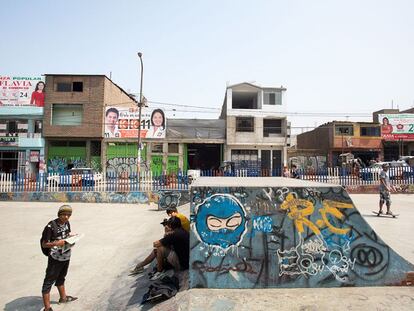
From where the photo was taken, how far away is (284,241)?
423 cm

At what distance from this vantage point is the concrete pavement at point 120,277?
12.2 feet

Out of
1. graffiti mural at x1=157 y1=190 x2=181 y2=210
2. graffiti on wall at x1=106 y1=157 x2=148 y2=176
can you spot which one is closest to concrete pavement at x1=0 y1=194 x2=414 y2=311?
graffiti mural at x1=157 y1=190 x2=181 y2=210

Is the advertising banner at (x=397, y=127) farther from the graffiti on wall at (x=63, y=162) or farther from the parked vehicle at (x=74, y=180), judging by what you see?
the graffiti on wall at (x=63, y=162)

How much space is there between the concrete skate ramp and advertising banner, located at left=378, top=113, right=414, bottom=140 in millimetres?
35045

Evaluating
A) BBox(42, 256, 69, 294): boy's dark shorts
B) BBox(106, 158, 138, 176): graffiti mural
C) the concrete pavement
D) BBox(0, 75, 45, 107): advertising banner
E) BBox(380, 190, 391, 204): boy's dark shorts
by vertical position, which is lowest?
the concrete pavement

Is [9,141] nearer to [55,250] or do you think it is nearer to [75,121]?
[75,121]

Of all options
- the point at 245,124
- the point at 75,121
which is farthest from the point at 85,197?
the point at 245,124

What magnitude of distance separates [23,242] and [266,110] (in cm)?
2539

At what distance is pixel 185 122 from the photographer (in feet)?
94.4

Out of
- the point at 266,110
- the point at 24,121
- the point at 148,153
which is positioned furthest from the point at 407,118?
the point at 24,121

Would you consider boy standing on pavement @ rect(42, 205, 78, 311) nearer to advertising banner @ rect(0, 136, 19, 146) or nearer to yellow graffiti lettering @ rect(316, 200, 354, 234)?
yellow graffiti lettering @ rect(316, 200, 354, 234)

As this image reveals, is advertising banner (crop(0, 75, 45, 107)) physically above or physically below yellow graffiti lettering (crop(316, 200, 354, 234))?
above

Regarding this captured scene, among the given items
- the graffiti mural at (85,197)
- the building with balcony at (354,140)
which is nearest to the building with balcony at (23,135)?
the graffiti mural at (85,197)

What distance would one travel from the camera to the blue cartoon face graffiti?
4.23m
